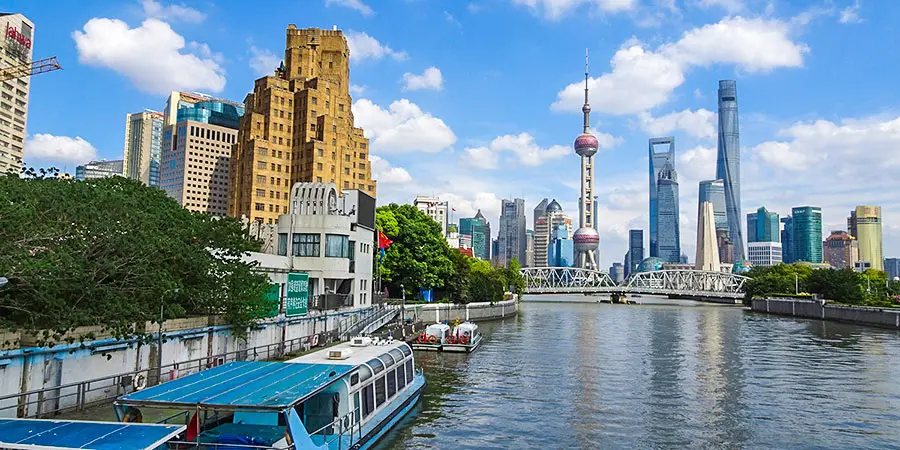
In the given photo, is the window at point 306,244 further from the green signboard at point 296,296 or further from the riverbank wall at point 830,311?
the riverbank wall at point 830,311

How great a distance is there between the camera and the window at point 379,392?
87.6 feet

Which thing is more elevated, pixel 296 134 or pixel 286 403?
pixel 296 134

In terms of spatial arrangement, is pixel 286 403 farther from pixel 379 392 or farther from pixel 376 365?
pixel 376 365

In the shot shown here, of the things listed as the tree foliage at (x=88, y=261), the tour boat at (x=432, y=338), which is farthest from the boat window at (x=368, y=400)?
the tour boat at (x=432, y=338)

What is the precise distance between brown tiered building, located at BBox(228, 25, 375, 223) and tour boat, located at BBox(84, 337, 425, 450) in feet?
328

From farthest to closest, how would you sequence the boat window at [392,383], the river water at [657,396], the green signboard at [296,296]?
the green signboard at [296,296] < the boat window at [392,383] < the river water at [657,396]

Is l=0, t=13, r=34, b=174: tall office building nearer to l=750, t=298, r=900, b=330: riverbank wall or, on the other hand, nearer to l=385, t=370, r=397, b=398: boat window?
l=385, t=370, r=397, b=398: boat window

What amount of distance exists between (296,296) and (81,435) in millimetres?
36952

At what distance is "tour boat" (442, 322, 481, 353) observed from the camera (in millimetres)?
55625

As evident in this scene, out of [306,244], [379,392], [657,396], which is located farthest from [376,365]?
[306,244]

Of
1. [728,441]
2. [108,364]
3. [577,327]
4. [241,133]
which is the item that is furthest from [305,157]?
[728,441]

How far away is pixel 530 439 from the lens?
27.9 m

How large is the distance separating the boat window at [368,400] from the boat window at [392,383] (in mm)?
2428

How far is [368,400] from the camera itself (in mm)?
25578
